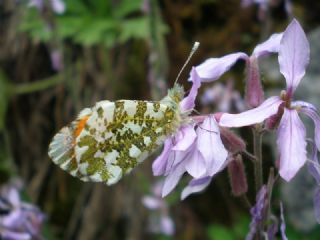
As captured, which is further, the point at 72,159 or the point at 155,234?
the point at 155,234

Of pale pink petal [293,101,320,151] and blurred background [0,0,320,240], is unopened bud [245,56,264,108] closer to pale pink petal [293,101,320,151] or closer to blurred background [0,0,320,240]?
pale pink petal [293,101,320,151]

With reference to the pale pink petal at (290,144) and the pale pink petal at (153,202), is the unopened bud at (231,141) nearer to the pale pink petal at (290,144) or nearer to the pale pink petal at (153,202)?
the pale pink petal at (290,144)

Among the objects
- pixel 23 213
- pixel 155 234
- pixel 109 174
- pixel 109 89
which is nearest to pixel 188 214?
pixel 155 234

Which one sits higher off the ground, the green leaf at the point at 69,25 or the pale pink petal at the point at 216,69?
the pale pink petal at the point at 216,69

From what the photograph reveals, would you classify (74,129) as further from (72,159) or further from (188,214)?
(188,214)

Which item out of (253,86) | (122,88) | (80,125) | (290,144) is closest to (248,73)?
(253,86)

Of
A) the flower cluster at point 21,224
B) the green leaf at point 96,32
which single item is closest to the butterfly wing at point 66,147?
the flower cluster at point 21,224
